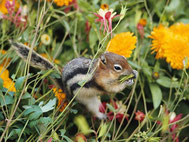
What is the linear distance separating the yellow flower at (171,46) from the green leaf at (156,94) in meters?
0.16

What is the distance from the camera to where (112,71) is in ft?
4.44

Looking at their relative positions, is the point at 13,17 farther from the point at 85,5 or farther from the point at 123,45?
the point at 123,45

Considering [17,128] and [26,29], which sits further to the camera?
[26,29]

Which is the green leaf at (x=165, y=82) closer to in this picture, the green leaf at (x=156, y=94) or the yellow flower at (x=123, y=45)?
the green leaf at (x=156, y=94)

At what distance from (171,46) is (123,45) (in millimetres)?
304

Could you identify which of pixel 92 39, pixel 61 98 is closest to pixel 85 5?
pixel 92 39

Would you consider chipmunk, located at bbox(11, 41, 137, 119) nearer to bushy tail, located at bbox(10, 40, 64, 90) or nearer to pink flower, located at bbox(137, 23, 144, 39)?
bushy tail, located at bbox(10, 40, 64, 90)

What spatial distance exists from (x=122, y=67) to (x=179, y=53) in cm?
42

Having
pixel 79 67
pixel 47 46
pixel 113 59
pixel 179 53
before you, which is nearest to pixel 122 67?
pixel 113 59

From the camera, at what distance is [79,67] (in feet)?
4.42

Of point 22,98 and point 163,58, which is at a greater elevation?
point 22,98

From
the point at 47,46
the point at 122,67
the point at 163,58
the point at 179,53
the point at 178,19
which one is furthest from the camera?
the point at 178,19

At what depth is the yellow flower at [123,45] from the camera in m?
1.42

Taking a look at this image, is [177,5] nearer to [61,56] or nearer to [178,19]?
[178,19]
